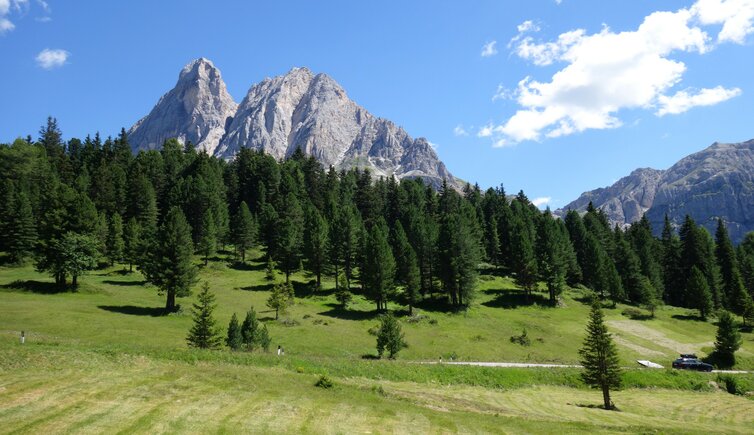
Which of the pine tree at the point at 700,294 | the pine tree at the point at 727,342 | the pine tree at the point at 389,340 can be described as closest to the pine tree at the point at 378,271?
the pine tree at the point at 389,340

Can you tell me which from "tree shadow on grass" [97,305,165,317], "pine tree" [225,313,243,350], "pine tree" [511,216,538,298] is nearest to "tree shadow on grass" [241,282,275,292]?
"tree shadow on grass" [97,305,165,317]

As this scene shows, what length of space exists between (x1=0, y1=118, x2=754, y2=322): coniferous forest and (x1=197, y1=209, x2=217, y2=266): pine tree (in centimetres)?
41

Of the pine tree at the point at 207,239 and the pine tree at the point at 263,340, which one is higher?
the pine tree at the point at 207,239

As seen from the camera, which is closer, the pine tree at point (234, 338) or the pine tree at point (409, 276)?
the pine tree at point (234, 338)

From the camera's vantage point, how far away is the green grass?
69.1 ft

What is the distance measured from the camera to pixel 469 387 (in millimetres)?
42000

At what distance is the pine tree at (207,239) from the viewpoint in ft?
313

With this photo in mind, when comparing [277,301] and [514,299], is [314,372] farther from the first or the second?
[514,299]

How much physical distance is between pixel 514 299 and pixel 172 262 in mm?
66058

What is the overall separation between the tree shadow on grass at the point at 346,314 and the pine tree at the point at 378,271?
305cm

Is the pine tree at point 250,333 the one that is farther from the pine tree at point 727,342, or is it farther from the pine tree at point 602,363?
the pine tree at point 727,342

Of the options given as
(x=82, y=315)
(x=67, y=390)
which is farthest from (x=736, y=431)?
(x=82, y=315)

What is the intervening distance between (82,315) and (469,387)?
148 feet

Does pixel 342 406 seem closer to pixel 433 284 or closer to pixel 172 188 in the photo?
pixel 433 284
